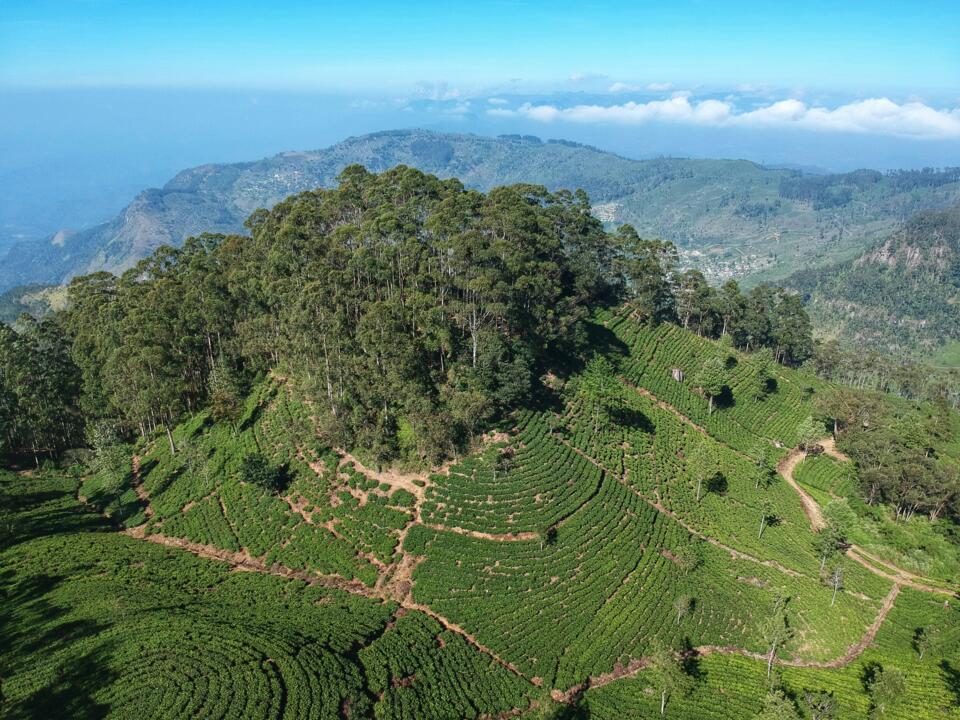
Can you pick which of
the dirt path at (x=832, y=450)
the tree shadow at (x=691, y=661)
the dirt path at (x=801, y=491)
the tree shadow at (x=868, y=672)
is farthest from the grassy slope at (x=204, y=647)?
the dirt path at (x=832, y=450)

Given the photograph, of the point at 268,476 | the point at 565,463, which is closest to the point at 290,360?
the point at 268,476

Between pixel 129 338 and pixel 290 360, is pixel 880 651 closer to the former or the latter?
pixel 290 360

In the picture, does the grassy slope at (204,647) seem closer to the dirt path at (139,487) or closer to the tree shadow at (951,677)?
the dirt path at (139,487)

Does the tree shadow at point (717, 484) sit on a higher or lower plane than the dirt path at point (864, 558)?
higher

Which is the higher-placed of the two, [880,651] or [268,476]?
[268,476]

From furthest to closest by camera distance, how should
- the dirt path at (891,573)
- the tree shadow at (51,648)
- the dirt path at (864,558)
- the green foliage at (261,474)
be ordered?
the dirt path at (864,558)
the dirt path at (891,573)
the green foliage at (261,474)
the tree shadow at (51,648)

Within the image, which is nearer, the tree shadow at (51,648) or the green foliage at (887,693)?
the tree shadow at (51,648)
